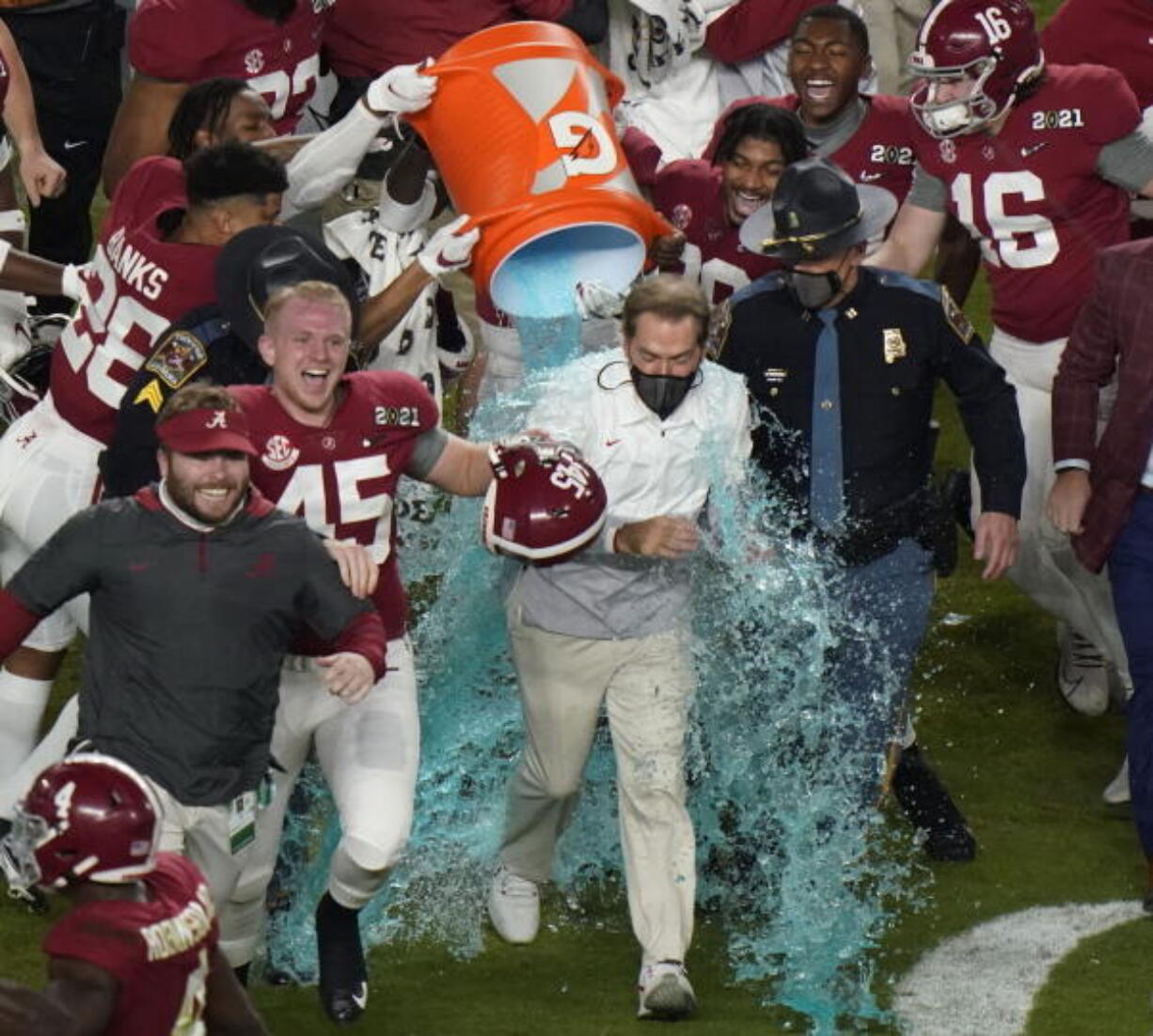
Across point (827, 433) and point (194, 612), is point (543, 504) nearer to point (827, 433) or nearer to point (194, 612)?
point (194, 612)

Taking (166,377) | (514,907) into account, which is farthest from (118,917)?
(514,907)

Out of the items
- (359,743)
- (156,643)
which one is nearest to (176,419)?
(156,643)

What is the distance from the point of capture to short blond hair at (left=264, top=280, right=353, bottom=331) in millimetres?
6133

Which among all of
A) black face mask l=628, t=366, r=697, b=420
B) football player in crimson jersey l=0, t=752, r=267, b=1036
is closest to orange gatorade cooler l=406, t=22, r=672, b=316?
black face mask l=628, t=366, r=697, b=420

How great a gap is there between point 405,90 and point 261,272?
28.2 inches

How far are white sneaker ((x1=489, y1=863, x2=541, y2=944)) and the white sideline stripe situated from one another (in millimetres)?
841

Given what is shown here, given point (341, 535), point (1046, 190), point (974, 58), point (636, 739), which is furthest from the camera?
point (1046, 190)

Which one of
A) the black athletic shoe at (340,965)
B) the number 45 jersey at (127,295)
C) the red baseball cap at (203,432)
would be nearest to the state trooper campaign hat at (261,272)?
the number 45 jersey at (127,295)

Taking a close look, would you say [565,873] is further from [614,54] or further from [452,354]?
[614,54]

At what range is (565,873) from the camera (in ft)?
23.3

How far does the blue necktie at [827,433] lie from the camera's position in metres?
6.85

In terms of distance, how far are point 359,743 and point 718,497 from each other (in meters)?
1.00

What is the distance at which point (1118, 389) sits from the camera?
23.0ft

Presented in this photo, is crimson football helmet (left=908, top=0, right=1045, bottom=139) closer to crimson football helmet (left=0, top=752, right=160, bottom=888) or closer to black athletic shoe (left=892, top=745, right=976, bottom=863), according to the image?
black athletic shoe (left=892, top=745, right=976, bottom=863)
